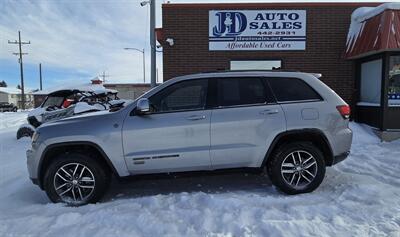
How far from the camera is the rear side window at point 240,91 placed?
5574 millimetres

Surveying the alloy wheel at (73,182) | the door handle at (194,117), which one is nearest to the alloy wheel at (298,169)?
the door handle at (194,117)

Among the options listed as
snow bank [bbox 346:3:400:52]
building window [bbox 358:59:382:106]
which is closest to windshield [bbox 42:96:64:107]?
snow bank [bbox 346:3:400:52]

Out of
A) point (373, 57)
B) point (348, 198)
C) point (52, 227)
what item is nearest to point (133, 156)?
point (52, 227)

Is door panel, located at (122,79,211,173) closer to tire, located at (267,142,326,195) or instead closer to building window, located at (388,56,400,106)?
tire, located at (267,142,326,195)

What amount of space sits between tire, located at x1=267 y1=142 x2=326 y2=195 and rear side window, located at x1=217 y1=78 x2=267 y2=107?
2.70ft

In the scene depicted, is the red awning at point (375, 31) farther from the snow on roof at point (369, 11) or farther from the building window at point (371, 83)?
the building window at point (371, 83)

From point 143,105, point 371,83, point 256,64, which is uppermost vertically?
point 256,64

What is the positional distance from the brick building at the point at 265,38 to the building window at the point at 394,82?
5.40 ft

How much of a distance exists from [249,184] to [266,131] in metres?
1.13

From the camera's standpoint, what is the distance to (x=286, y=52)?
39.5 ft

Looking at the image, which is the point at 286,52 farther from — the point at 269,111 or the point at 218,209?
the point at 218,209

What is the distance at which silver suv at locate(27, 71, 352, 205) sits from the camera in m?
5.30

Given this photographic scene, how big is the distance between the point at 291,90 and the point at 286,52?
667 centimetres

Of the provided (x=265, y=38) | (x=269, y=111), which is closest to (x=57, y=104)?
(x=265, y=38)
